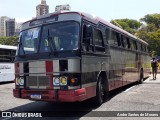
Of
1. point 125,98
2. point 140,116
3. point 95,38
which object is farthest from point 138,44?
point 140,116

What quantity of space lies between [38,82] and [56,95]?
78cm

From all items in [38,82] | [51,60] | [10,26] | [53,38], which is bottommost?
[38,82]

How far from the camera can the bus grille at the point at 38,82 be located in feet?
27.2

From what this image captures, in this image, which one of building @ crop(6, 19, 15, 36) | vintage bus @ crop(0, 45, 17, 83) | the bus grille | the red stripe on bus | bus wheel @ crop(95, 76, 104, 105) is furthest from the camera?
building @ crop(6, 19, 15, 36)

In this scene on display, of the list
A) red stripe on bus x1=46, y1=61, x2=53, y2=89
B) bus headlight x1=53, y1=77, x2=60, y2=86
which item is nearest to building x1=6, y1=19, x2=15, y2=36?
red stripe on bus x1=46, y1=61, x2=53, y2=89

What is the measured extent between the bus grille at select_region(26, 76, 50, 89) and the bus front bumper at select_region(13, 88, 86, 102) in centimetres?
14

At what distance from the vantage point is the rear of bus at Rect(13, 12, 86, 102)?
801cm

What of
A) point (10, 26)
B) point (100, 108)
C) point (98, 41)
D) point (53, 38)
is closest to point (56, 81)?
point (53, 38)

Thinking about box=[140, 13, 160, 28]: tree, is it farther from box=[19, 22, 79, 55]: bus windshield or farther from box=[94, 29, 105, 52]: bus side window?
box=[19, 22, 79, 55]: bus windshield

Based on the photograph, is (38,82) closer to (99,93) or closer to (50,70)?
(50,70)

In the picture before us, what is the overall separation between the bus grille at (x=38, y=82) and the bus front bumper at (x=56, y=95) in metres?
0.14

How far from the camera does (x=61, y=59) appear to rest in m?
8.10

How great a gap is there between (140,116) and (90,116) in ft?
4.54

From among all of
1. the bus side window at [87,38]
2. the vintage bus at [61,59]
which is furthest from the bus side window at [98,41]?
the bus side window at [87,38]
